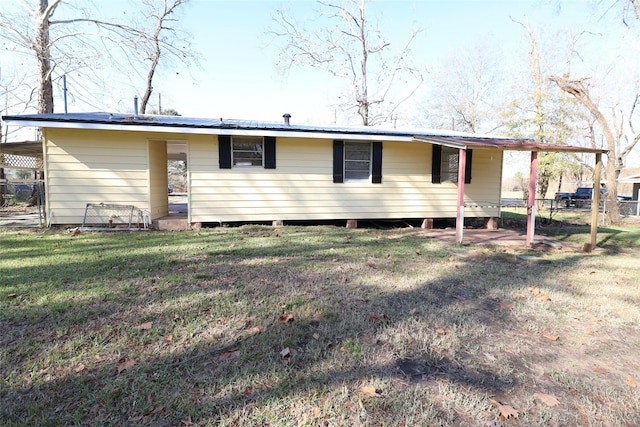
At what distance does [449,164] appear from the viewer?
9648 mm

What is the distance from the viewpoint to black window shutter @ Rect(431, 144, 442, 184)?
30.4 feet

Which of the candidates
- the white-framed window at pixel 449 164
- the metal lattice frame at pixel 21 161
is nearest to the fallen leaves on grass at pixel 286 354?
the white-framed window at pixel 449 164

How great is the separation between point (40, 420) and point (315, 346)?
1628mm

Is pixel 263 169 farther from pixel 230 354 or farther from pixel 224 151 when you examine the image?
pixel 230 354

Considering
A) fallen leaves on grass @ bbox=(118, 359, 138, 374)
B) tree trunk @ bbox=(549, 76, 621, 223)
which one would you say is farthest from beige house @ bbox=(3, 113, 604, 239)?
fallen leaves on grass @ bbox=(118, 359, 138, 374)

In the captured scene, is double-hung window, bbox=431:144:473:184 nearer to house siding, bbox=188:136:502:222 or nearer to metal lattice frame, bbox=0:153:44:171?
house siding, bbox=188:136:502:222

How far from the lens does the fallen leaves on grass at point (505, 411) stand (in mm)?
1819

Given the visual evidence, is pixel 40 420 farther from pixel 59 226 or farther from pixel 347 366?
pixel 59 226

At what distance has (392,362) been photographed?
2.33 m

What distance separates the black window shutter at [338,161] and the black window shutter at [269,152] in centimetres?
158

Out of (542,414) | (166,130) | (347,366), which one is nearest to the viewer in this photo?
(542,414)

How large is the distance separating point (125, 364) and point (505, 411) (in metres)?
2.38

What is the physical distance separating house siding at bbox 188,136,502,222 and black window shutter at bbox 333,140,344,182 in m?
0.14

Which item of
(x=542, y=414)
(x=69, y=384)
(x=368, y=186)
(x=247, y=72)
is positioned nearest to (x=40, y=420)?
(x=69, y=384)
